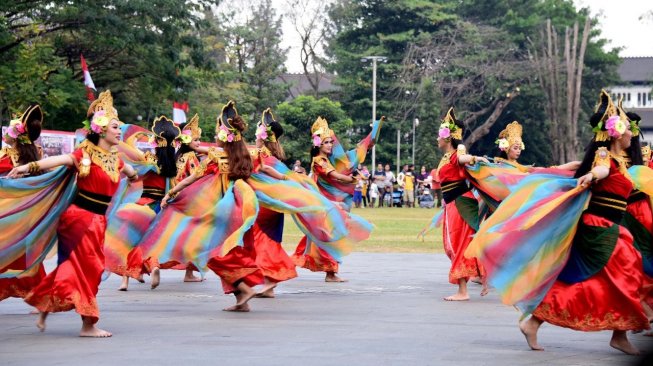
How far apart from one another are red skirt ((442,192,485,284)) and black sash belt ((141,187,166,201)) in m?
3.92

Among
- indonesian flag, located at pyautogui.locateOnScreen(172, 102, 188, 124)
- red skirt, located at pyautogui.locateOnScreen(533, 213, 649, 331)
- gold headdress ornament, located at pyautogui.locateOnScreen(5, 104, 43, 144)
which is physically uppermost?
gold headdress ornament, located at pyautogui.locateOnScreen(5, 104, 43, 144)

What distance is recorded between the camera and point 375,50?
64.3 m

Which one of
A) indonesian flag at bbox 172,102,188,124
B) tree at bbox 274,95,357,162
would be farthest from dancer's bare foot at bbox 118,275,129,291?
tree at bbox 274,95,357,162

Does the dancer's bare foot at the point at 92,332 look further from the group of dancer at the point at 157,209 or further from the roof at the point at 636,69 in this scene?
the roof at the point at 636,69

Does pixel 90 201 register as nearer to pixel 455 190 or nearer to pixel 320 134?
pixel 455 190

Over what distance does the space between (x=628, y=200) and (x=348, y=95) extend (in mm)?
54977

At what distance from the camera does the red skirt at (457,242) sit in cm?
1294

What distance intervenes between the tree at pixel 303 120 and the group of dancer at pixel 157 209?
4008 centimetres

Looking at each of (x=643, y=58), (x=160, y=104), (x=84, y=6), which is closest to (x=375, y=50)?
(x=160, y=104)

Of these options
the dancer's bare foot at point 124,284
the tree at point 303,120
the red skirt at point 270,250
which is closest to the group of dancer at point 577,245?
the red skirt at point 270,250

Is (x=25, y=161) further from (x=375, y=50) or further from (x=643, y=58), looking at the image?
(x=643, y=58)

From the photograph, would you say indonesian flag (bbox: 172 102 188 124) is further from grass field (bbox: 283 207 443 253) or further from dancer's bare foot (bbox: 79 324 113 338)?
dancer's bare foot (bbox: 79 324 113 338)

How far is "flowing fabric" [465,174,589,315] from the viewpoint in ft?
28.8

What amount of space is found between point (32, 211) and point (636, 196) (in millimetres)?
5232
